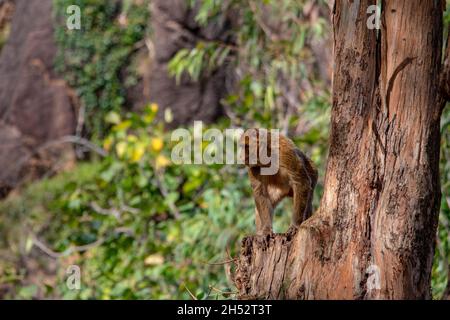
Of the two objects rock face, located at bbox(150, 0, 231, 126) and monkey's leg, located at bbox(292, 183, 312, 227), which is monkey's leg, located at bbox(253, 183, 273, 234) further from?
rock face, located at bbox(150, 0, 231, 126)

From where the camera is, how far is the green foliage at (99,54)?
1305cm

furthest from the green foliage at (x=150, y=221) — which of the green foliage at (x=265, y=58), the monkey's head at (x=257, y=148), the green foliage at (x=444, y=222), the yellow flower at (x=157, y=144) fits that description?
the monkey's head at (x=257, y=148)

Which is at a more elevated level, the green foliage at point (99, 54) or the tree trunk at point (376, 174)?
the green foliage at point (99, 54)

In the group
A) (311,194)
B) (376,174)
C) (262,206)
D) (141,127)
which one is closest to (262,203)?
(262,206)

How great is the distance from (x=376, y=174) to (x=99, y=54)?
10.3m

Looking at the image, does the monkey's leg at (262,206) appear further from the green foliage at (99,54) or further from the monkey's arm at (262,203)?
the green foliage at (99,54)

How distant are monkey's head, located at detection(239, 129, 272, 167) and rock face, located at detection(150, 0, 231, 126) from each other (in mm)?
8135

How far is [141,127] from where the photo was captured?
842 centimetres

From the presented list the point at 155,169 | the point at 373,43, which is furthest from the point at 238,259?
the point at 155,169

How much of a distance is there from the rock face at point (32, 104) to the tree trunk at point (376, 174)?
32.2 ft

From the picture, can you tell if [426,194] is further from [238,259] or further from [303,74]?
[303,74]

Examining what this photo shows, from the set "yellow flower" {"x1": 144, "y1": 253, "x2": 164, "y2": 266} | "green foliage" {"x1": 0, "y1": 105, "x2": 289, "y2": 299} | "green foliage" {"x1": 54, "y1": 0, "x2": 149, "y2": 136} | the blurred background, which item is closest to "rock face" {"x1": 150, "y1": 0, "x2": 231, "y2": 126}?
the blurred background

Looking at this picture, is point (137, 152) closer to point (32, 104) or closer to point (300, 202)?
point (300, 202)

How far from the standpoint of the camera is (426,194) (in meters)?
3.41
